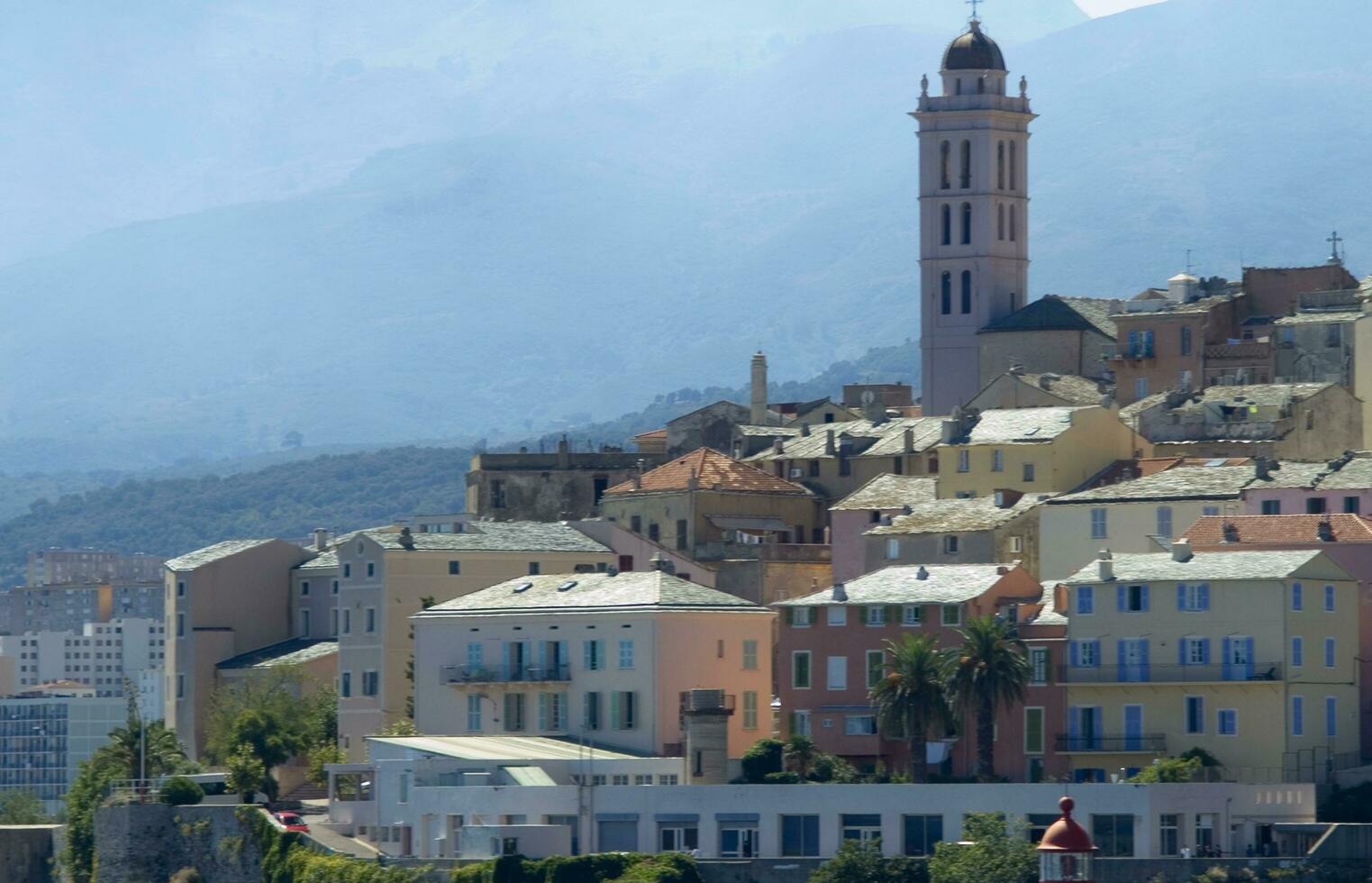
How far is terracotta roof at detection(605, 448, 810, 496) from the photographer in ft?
364

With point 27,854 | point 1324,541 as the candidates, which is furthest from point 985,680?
point 27,854

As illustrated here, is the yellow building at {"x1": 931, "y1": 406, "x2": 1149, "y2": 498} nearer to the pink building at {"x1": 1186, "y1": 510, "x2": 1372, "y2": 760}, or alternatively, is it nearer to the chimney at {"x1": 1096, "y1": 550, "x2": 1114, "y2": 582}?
the pink building at {"x1": 1186, "y1": 510, "x2": 1372, "y2": 760}

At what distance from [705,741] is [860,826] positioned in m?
7.51

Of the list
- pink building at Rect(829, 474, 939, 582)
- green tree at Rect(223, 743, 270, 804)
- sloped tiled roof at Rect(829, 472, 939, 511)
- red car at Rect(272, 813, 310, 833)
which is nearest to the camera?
red car at Rect(272, 813, 310, 833)

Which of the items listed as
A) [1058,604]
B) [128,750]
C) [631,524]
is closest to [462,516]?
[631,524]

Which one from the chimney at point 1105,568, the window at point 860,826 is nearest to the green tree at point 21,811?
the window at point 860,826

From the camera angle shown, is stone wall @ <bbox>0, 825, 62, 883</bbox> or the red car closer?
the red car

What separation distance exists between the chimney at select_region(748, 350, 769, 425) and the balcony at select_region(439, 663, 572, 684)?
3603cm

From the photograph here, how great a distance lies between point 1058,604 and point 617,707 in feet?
42.3

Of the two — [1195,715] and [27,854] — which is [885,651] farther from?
[27,854]

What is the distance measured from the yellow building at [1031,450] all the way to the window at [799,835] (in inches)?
931

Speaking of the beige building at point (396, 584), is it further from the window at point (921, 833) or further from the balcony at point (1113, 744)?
the window at point (921, 833)

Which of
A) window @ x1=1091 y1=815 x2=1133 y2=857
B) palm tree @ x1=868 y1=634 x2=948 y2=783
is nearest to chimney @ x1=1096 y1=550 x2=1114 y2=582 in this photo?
palm tree @ x1=868 y1=634 x2=948 y2=783

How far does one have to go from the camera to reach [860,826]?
79.0m
